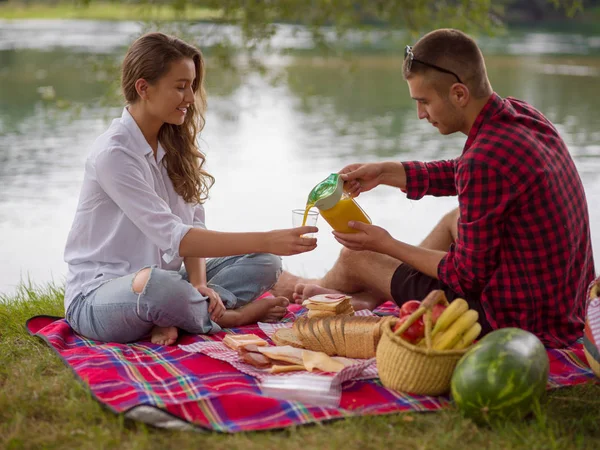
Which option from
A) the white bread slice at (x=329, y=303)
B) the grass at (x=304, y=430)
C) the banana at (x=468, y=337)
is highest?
the banana at (x=468, y=337)

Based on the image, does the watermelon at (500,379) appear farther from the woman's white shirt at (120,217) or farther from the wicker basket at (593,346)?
the woman's white shirt at (120,217)

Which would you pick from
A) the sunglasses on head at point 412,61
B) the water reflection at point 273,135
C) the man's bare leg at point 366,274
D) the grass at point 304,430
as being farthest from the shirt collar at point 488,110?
the water reflection at point 273,135

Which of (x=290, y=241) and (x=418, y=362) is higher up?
(x=290, y=241)

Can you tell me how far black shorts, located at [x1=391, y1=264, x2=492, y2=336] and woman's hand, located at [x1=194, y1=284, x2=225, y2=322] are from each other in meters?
0.78

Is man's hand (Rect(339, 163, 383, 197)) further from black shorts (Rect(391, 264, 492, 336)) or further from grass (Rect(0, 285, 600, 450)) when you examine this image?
grass (Rect(0, 285, 600, 450))

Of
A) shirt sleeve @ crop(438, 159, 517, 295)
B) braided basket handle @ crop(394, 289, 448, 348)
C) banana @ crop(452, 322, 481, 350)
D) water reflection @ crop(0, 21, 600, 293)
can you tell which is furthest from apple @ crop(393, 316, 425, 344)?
water reflection @ crop(0, 21, 600, 293)

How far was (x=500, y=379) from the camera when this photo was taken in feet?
8.65

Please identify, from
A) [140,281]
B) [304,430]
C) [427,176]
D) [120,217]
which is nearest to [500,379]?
[304,430]

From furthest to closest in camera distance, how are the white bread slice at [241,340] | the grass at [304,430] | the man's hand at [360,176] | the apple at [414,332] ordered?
the man's hand at [360,176], the white bread slice at [241,340], the apple at [414,332], the grass at [304,430]

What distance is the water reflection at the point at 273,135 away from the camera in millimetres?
6230

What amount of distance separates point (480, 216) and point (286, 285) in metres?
1.44

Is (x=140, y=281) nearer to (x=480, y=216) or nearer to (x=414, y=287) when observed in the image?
(x=414, y=287)

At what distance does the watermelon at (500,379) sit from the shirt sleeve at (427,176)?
1250 mm

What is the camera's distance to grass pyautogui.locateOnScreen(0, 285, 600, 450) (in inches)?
101
